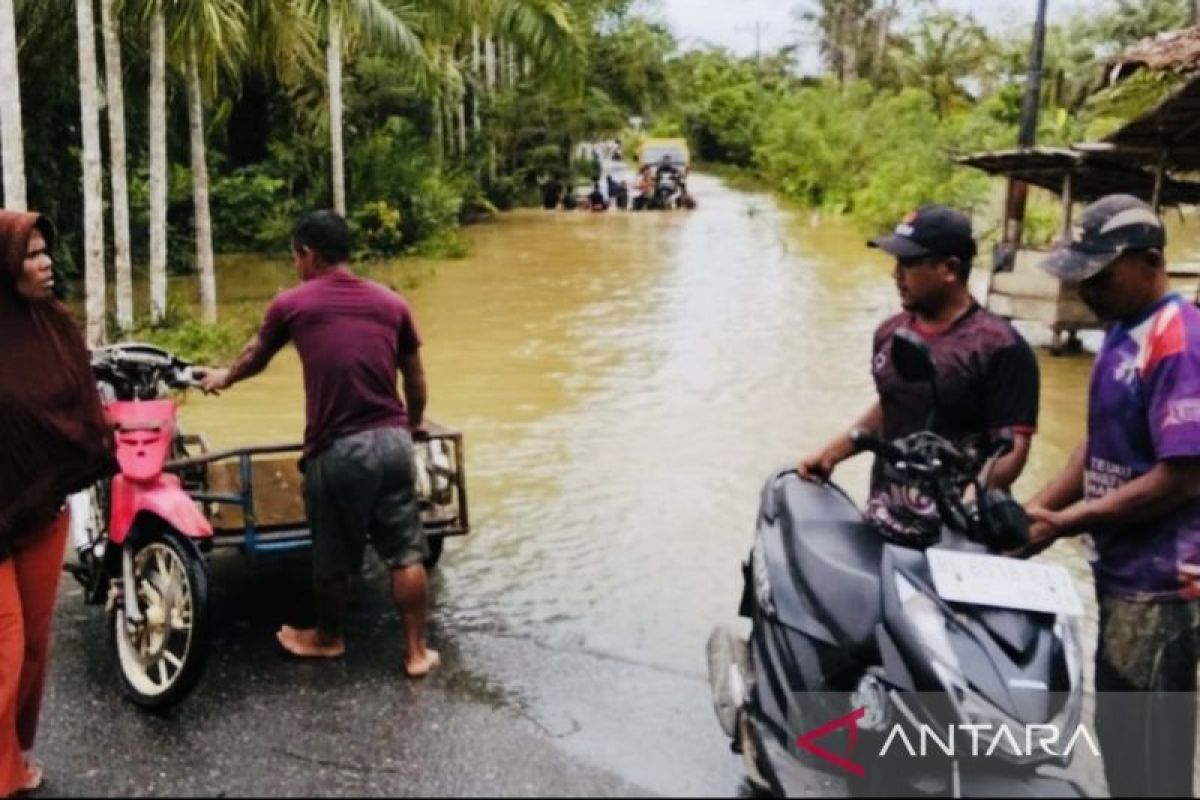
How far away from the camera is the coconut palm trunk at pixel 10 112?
9.64m

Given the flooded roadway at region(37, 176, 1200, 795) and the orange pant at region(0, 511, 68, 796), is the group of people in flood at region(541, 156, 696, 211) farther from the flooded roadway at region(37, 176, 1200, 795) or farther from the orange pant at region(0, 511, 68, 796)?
the orange pant at region(0, 511, 68, 796)

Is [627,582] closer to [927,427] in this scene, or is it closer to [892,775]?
[927,427]

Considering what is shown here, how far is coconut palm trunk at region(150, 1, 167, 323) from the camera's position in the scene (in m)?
12.0

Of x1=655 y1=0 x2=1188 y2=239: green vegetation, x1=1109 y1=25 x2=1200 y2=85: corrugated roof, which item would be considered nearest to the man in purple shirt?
x1=1109 y1=25 x2=1200 y2=85: corrugated roof

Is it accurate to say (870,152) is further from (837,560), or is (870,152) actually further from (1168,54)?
(837,560)

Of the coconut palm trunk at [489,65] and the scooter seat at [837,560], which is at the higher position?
the coconut palm trunk at [489,65]

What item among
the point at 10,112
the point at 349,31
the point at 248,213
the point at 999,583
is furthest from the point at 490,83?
the point at 999,583

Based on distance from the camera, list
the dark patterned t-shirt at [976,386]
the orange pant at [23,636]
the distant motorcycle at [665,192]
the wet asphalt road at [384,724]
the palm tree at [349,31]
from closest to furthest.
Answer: the dark patterned t-shirt at [976,386] → the orange pant at [23,636] → the wet asphalt road at [384,724] → the palm tree at [349,31] → the distant motorcycle at [665,192]

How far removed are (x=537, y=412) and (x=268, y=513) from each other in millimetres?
4928

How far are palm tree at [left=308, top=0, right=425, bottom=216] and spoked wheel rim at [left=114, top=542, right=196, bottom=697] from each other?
10.5 m

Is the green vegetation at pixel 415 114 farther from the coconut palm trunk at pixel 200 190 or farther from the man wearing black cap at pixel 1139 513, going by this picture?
the man wearing black cap at pixel 1139 513

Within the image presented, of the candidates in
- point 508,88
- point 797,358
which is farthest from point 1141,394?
point 508,88

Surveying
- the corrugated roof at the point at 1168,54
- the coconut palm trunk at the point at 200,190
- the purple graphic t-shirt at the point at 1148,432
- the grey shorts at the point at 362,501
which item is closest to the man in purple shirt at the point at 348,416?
the grey shorts at the point at 362,501

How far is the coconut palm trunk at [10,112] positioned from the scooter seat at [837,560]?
25.9ft
